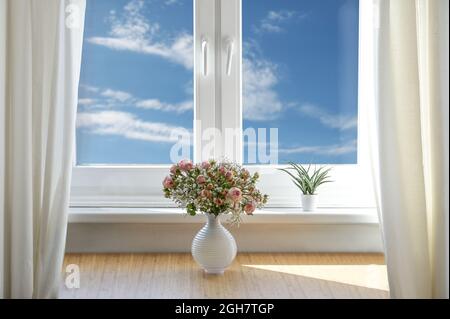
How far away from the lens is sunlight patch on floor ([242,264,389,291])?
1.72 m

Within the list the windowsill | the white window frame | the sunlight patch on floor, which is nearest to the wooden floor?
the sunlight patch on floor

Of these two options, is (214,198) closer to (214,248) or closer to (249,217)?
(214,248)

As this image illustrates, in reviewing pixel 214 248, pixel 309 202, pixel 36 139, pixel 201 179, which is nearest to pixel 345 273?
pixel 309 202

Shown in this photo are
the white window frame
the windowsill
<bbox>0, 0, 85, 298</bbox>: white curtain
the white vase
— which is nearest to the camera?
<bbox>0, 0, 85, 298</bbox>: white curtain

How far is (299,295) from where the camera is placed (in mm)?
1607

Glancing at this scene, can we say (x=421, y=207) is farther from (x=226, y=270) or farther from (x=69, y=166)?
(x=69, y=166)

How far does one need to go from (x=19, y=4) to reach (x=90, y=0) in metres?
0.61

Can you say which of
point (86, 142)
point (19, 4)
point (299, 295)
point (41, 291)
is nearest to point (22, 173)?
point (41, 291)

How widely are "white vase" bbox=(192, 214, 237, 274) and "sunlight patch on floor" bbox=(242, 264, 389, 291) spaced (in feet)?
0.46

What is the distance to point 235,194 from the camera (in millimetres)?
1681

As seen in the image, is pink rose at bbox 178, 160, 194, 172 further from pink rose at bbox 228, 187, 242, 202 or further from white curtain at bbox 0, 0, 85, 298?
white curtain at bbox 0, 0, 85, 298

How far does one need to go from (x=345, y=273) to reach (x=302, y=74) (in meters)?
0.78

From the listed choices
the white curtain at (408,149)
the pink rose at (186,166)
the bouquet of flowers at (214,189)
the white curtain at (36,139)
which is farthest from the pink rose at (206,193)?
the white curtain at (408,149)

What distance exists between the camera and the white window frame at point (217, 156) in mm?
2090
